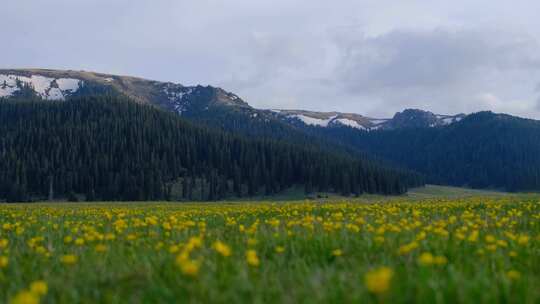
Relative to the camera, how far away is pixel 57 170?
146125 millimetres

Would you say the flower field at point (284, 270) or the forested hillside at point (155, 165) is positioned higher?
the forested hillside at point (155, 165)

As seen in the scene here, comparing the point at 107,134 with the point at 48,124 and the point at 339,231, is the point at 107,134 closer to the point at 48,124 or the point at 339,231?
the point at 48,124

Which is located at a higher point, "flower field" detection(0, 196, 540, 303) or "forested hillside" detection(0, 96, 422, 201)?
"forested hillside" detection(0, 96, 422, 201)

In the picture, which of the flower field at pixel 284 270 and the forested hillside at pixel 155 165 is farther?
the forested hillside at pixel 155 165

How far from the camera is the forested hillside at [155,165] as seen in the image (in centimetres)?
13950

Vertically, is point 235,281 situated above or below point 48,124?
below

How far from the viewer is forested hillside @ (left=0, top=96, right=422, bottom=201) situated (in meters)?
140

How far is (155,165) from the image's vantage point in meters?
152

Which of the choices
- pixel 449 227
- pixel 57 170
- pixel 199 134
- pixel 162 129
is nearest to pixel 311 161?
pixel 199 134

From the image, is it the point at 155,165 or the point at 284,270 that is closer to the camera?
the point at 284,270

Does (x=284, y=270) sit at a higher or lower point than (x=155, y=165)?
lower

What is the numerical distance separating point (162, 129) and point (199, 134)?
1428 cm

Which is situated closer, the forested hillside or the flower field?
the flower field

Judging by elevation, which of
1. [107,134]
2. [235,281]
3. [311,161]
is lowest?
[235,281]
